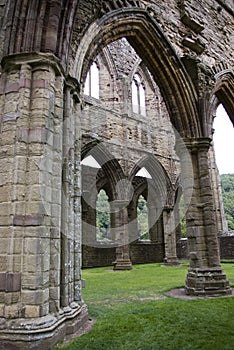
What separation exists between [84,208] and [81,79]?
449 inches

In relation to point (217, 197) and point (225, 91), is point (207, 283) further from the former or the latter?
point (217, 197)

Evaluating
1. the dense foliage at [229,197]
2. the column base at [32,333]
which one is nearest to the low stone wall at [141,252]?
the column base at [32,333]

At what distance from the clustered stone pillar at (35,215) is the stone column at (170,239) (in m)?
10.7

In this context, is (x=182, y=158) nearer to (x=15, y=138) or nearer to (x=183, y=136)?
(x=183, y=136)

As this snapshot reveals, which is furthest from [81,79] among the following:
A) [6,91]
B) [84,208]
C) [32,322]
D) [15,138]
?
[84,208]

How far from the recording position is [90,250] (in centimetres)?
1576

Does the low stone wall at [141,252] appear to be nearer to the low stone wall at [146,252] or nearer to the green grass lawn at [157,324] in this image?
the low stone wall at [146,252]

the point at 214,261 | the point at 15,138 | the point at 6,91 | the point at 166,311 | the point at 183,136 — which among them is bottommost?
the point at 166,311

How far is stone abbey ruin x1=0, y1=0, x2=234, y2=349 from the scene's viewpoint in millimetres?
3109

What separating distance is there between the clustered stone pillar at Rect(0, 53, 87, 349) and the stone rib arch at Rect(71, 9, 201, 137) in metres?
2.43

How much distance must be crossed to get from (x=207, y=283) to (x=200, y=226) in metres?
1.08

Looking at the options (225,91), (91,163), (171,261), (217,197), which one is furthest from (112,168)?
(225,91)

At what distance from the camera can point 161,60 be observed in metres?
6.86

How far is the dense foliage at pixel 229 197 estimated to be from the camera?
32.1m
